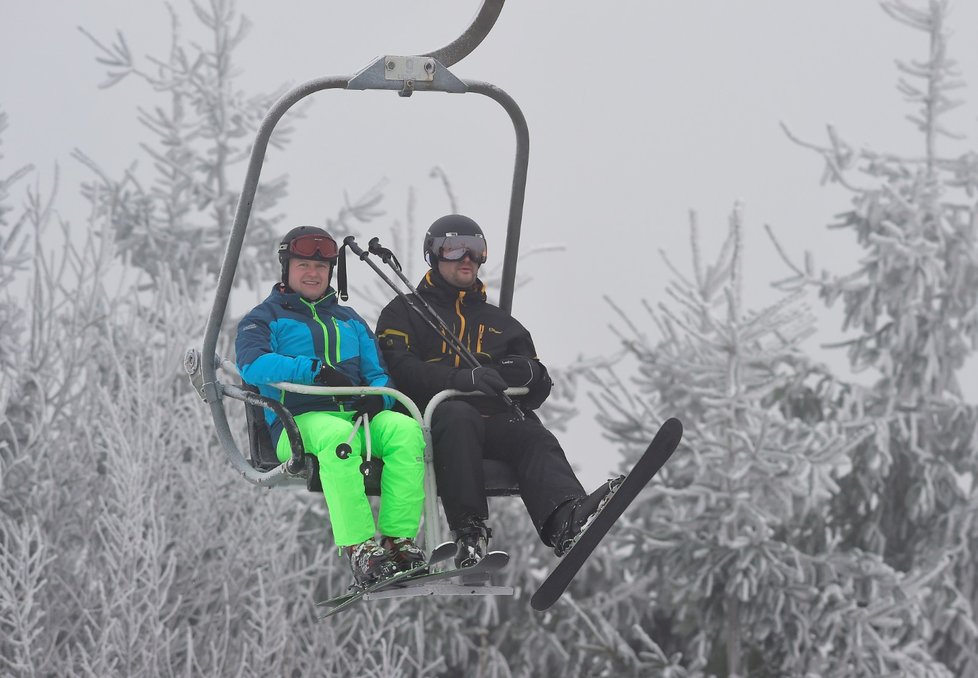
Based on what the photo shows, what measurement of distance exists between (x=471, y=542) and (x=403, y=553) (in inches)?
7.9

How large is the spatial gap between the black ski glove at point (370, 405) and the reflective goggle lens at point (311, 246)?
44cm

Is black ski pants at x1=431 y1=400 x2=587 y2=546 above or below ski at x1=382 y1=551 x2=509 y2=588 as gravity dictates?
Answer: above

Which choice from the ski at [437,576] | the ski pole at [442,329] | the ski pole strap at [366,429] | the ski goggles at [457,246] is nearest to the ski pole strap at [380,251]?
the ski pole at [442,329]

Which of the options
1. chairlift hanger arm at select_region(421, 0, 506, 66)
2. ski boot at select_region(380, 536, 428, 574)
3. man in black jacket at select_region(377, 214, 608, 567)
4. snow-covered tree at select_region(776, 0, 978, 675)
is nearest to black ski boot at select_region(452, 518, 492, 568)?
man in black jacket at select_region(377, 214, 608, 567)

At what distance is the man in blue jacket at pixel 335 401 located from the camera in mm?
4379

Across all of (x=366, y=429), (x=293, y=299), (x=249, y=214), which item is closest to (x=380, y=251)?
(x=293, y=299)

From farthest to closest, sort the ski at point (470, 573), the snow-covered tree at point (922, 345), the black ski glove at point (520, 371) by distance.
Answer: the snow-covered tree at point (922, 345) < the black ski glove at point (520, 371) < the ski at point (470, 573)

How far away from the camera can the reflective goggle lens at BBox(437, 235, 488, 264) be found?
4758mm

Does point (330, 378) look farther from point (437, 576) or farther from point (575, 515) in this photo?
point (575, 515)

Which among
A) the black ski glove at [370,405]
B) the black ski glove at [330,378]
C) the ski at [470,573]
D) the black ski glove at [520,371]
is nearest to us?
the ski at [470,573]

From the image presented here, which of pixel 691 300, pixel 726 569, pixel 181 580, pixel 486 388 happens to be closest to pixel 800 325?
pixel 691 300

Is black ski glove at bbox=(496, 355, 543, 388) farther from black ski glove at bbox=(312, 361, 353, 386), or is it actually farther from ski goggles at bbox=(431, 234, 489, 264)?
black ski glove at bbox=(312, 361, 353, 386)

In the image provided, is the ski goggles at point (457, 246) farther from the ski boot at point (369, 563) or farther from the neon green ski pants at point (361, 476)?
the ski boot at point (369, 563)

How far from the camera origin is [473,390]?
4.59 m
